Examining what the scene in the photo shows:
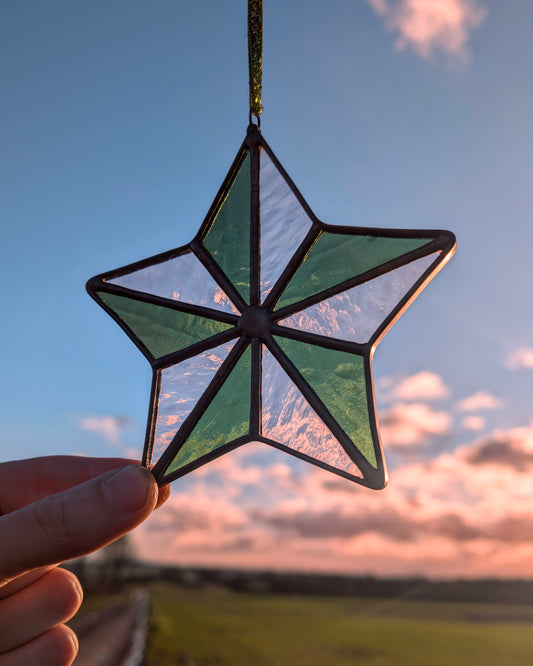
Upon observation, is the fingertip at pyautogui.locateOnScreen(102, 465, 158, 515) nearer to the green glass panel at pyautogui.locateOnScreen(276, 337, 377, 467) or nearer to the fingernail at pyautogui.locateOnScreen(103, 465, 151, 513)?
the fingernail at pyautogui.locateOnScreen(103, 465, 151, 513)

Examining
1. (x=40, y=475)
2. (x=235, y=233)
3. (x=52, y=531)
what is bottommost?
(x=52, y=531)

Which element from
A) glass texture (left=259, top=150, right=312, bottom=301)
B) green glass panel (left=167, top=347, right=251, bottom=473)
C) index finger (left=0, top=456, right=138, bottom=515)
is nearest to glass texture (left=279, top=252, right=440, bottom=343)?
glass texture (left=259, top=150, right=312, bottom=301)

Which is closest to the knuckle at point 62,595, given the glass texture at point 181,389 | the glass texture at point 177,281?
the glass texture at point 181,389

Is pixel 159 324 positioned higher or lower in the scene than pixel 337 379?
higher

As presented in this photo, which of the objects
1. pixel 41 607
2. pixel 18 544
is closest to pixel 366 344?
pixel 18 544

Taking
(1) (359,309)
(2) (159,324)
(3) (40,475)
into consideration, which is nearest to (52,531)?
(3) (40,475)

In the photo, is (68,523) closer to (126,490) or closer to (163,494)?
(126,490)

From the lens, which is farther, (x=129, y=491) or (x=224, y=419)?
(x=224, y=419)
